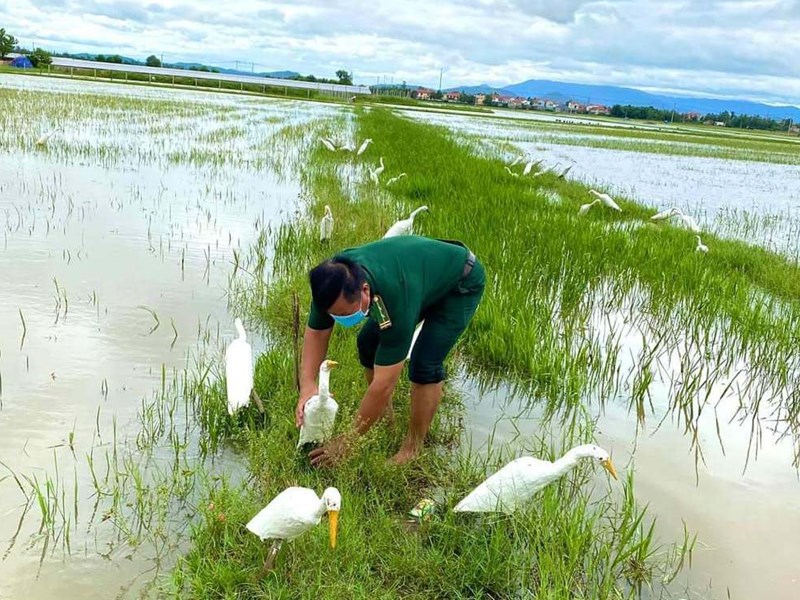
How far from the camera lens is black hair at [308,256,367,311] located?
2.25 metres

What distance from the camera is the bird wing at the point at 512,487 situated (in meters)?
2.41

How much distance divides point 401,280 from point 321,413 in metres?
0.64

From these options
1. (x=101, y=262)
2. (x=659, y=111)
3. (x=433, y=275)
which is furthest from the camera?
(x=659, y=111)

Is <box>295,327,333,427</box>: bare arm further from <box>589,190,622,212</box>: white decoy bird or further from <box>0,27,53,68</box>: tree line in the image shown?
<box>0,27,53,68</box>: tree line

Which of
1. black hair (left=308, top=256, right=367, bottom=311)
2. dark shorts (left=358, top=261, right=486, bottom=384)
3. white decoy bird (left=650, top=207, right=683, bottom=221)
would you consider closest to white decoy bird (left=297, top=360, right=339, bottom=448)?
black hair (left=308, top=256, right=367, bottom=311)

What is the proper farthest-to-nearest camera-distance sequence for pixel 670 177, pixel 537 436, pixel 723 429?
pixel 670 177
pixel 723 429
pixel 537 436

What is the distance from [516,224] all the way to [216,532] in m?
5.49

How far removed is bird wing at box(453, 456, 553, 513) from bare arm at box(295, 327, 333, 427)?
0.78 metres

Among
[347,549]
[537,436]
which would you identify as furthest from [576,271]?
[347,549]

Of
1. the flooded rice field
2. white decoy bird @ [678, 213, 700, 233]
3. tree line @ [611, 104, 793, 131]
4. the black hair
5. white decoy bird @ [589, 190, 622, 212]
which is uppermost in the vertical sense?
tree line @ [611, 104, 793, 131]

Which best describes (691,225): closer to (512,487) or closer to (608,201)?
(608,201)

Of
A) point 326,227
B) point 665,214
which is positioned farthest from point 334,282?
point 665,214

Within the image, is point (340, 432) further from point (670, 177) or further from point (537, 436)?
point (670, 177)

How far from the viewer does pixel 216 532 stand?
2385 mm
